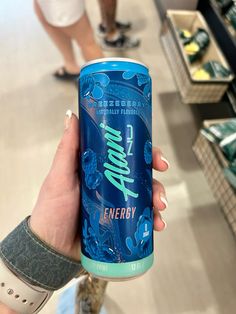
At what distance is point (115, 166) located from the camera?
0.57 metres

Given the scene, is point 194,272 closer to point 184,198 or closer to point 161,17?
point 184,198

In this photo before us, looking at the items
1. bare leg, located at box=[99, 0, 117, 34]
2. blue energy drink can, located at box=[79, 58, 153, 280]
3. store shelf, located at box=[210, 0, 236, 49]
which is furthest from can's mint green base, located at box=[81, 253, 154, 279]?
bare leg, located at box=[99, 0, 117, 34]

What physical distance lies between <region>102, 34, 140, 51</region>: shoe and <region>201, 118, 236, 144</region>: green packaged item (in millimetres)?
1083

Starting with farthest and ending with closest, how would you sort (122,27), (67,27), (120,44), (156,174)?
(122,27)
(120,44)
(156,174)
(67,27)

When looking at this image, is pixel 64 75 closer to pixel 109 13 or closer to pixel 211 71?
pixel 109 13

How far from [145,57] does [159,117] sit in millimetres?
A: 532

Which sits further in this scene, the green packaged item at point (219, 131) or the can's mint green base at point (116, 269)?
the green packaged item at point (219, 131)

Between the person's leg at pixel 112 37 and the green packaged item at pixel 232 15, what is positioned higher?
the green packaged item at pixel 232 15

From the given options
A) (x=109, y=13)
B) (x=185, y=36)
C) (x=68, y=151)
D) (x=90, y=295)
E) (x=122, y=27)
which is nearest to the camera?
(x=68, y=151)

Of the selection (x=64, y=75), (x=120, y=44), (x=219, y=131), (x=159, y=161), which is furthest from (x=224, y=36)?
(x=159, y=161)

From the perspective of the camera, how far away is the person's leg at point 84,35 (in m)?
1.39

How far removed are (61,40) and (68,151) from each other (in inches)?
43.2

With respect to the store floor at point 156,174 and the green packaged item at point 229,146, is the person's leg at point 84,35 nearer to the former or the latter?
the store floor at point 156,174

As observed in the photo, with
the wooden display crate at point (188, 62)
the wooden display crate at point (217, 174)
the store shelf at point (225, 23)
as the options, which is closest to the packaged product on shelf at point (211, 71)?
the wooden display crate at point (188, 62)
